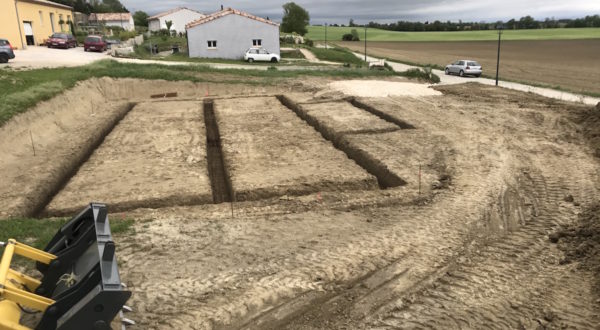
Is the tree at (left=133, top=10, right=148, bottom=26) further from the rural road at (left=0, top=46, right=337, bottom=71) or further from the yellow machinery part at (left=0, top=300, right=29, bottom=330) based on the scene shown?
the yellow machinery part at (left=0, top=300, right=29, bottom=330)

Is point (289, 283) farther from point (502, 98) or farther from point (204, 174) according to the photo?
point (502, 98)

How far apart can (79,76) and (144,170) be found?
43.5ft

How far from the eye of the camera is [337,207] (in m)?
8.39

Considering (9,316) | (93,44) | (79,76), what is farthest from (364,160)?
(93,44)

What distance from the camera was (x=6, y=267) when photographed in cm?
383

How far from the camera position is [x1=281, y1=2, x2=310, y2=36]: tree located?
86.1 m

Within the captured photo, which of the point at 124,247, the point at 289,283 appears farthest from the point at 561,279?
the point at 124,247

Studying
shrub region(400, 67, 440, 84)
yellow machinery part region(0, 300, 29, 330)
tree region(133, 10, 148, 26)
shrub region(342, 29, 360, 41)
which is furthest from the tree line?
yellow machinery part region(0, 300, 29, 330)

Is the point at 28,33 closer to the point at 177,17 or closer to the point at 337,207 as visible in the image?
the point at 177,17

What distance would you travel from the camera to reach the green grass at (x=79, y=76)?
15.1m

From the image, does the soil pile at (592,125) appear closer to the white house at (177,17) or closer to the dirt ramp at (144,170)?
the dirt ramp at (144,170)

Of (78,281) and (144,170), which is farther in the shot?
(144,170)

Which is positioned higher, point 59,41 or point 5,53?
point 59,41

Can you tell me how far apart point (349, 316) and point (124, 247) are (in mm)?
3354
